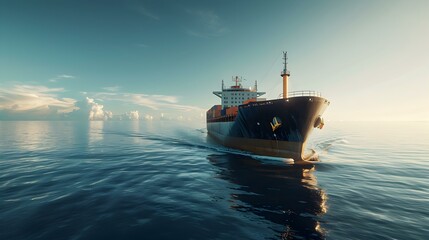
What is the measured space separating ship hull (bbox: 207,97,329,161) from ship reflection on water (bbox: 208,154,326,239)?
3084 millimetres

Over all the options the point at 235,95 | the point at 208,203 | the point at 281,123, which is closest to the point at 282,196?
the point at 208,203

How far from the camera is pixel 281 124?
2047 centimetres

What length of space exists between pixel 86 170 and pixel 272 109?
61.2 ft

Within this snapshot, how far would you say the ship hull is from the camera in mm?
18953

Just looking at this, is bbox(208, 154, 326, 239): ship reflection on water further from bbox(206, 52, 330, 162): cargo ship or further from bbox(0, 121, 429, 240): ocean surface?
bbox(206, 52, 330, 162): cargo ship

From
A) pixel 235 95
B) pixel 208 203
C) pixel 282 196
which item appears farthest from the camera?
pixel 235 95

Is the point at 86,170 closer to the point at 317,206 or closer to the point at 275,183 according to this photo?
the point at 275,183

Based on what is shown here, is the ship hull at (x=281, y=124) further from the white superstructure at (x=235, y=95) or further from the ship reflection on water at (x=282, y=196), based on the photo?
the white superstructure at (x=235, y=95)

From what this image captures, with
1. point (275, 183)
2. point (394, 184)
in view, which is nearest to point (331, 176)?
point (394, 184)

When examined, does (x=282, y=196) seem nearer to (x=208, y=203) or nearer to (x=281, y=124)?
(x=208, y=203)

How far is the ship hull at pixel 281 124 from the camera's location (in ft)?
62.2

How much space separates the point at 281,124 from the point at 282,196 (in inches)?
424

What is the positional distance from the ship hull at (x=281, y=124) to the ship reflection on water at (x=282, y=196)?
10.1 feet

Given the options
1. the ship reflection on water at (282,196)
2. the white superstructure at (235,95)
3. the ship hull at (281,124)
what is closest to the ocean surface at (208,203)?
the ship reflection on water at (282,196)
